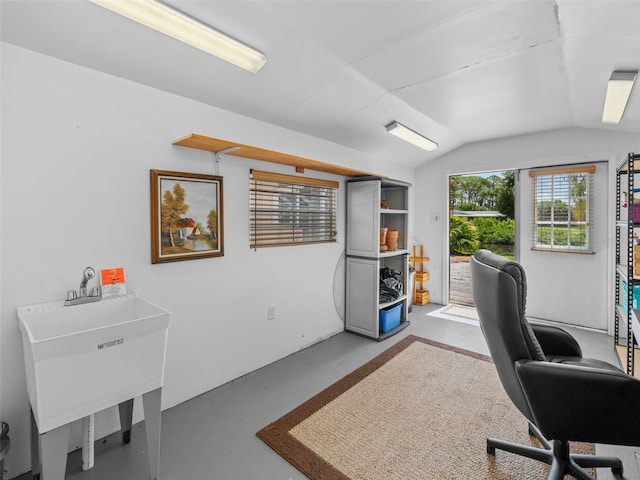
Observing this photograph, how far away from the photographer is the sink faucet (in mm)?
1712

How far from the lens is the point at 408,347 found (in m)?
3.19

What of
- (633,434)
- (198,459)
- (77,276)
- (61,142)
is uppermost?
(61,142)

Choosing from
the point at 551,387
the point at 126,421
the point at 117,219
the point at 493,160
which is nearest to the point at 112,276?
the point at 117,219

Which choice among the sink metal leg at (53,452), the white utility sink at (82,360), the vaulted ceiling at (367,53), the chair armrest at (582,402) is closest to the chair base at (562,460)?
the chair armrest at (582,402)

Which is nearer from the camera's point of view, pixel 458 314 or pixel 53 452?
pixel 53 452

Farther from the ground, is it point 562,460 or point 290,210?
point 290,210

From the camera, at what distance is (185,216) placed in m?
2.20

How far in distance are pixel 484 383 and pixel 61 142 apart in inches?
132

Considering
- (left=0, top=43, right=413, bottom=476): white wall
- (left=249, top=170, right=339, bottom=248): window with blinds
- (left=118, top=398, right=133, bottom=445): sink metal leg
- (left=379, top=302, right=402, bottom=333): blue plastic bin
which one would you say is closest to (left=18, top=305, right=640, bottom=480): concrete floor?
(left=118, top=398, right=133, bottom=445): sink metal leg

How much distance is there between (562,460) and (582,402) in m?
0.45

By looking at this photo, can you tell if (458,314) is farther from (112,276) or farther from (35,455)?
(35,455)

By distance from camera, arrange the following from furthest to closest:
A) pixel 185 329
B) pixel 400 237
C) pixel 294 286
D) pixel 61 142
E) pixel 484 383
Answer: pixel 400 237, pixel 294 286, pixel 484 383, pixel 185 329, pixel 61 142

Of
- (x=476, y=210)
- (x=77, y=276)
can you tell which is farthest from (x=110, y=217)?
(x=476, y=210)

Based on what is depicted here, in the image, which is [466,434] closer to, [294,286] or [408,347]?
[408,347]
